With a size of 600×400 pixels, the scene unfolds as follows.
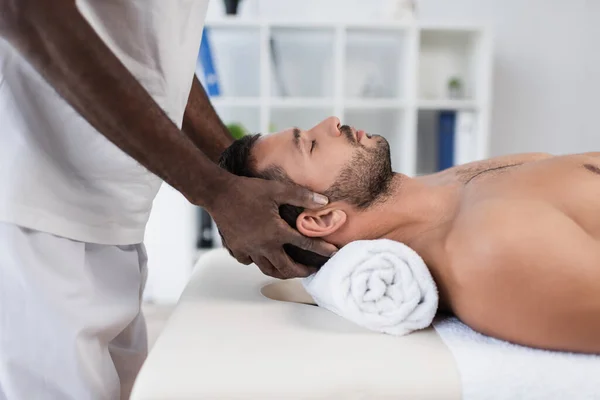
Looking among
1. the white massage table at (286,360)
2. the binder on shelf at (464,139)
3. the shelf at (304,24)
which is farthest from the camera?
the binder on shelf at (464,139)

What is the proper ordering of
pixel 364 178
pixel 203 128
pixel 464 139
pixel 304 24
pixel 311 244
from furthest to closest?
1. pixel 464 139
2. pixel 304 24
3. pixel 203 128
4. pixel 364 178
5. pixel 311 244

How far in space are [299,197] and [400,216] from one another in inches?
10.4

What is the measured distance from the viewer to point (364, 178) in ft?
3.83

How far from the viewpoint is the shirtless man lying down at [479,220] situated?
0.86m

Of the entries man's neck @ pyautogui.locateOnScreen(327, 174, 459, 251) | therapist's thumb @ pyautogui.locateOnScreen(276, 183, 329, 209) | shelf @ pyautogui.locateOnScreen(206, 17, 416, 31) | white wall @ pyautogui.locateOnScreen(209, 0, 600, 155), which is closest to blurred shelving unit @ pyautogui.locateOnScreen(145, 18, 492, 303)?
shelf @ pyautogui.locateOnScreen(206, 17, 416, 31)

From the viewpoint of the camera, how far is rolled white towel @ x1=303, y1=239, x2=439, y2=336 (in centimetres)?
94

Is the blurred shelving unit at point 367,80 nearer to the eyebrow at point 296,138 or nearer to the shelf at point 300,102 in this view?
the shelf at point 300,102

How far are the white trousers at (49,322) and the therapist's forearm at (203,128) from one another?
1.68 ft

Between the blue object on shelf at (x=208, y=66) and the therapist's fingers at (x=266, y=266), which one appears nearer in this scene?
the therapist's fingers at (x=266, y=266)

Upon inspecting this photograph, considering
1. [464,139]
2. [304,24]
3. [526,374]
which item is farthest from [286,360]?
[464,139]

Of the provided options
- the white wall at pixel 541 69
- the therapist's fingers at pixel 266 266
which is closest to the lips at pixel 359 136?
the therapist's fingers at pixel 266 266

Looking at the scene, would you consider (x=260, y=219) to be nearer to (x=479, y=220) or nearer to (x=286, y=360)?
(x=286, y=360)

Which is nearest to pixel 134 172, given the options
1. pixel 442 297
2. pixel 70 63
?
pixel 70 63

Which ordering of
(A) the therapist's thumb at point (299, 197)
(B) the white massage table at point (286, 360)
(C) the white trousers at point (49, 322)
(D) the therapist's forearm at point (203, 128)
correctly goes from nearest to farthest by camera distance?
(B) the white massage table at point (286, 360) → (C) the white trousers at point (49, 322) → (A) the therapist's thumb at point (299, 197) → (D) the therapist's forearm at point (203, 128)
